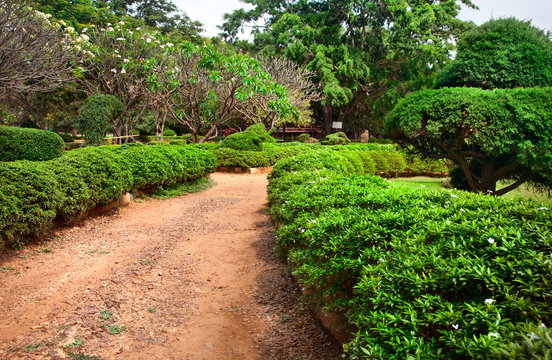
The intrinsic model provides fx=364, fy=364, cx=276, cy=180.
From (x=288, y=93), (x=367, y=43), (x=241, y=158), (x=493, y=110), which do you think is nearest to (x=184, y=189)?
(x=241, y=158)

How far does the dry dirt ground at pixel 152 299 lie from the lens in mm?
2848

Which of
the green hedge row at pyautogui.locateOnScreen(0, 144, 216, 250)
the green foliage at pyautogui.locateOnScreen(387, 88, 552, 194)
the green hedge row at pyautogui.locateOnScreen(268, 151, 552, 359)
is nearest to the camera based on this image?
the green hedge row at pyautogui.locateOnScreen(268, 151, 552, 359)

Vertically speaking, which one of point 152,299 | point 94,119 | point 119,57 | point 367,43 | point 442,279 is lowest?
point 152,299

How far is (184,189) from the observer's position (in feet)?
31.4

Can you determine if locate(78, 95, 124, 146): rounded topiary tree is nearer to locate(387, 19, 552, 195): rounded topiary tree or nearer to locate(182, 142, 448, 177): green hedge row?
locate(182, 142, 448, 177): green hedge row

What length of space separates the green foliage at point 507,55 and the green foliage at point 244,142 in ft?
28.3

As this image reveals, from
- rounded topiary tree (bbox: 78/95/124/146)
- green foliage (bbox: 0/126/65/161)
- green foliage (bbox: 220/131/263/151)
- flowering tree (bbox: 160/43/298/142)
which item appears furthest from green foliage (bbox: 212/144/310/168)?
green foliage (bbox: 0/126/65/161)

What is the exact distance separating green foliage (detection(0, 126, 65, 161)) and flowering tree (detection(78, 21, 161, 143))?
9.24 m

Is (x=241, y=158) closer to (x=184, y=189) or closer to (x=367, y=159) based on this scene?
(x=184, y=189)

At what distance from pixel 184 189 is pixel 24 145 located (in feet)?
11.9

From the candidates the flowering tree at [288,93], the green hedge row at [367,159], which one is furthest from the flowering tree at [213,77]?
the flowering tree at [288,93]

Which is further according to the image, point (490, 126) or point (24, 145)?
point (24, 145)

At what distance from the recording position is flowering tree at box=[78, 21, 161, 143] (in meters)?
17.4

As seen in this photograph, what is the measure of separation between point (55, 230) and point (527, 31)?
927cm
